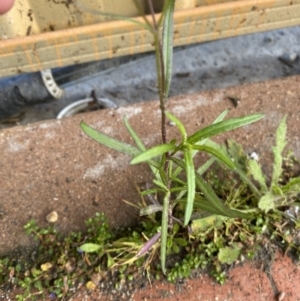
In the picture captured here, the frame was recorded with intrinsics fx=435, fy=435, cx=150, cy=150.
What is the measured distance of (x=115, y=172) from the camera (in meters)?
1.54

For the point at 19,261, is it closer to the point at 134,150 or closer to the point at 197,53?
the point at 134,150

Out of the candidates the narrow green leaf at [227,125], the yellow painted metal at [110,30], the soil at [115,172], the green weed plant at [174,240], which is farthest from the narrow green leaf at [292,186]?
the yellow painted metal at [110,30]

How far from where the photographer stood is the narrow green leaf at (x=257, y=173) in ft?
4.64

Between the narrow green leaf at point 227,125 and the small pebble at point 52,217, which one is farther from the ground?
the narrow green leaf at point 227,125

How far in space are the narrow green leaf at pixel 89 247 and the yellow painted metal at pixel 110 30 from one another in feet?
3.00

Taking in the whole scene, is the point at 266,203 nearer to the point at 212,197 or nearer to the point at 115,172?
the point at 212,197

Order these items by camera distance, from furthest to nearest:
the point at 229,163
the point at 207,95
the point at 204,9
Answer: the point at 204,9 → the point at 207,95 → the point at 229,163

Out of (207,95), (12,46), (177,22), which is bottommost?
(207,95)

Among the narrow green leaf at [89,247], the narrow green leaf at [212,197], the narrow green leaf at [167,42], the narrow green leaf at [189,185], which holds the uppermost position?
the narrow green leaf at [167,42]

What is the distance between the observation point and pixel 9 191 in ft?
4.97

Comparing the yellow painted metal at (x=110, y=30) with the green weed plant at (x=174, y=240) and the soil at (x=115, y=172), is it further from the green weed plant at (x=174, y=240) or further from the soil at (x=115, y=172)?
the green weed plant at (x=174, y=240)

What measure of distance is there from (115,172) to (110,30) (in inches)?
26.3

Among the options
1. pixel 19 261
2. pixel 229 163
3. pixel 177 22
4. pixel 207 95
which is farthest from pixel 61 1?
pixel 229 163

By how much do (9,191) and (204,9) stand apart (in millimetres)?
1094
